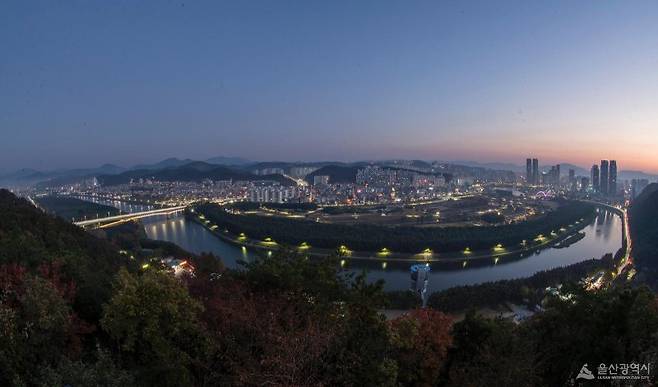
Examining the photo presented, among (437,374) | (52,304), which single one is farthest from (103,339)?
(437,374)

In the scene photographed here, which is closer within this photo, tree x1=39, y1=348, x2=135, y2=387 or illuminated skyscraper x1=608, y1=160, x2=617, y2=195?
tree x1=39, y1=348, x2=135, y2=387

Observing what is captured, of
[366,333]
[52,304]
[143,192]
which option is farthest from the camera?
[143,192]

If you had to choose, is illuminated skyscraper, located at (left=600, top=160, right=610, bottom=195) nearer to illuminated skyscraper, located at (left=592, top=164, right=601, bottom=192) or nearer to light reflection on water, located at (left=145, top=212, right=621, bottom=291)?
illuminated skyscraper, located at (left=592, top=164, right=601, bottom=192)

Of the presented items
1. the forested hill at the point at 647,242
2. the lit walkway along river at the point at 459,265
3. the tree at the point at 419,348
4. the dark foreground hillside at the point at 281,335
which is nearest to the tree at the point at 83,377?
the dark foreground hillside at the point at 281,335

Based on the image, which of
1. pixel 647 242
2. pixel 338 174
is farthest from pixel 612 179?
pixel 647 242

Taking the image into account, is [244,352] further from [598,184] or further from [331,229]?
[598,184]

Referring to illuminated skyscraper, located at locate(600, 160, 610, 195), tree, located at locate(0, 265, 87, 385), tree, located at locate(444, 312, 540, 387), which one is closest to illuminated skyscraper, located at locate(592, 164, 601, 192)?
illuminated skyscraper, located at locate(600, 160, 610, 195)
